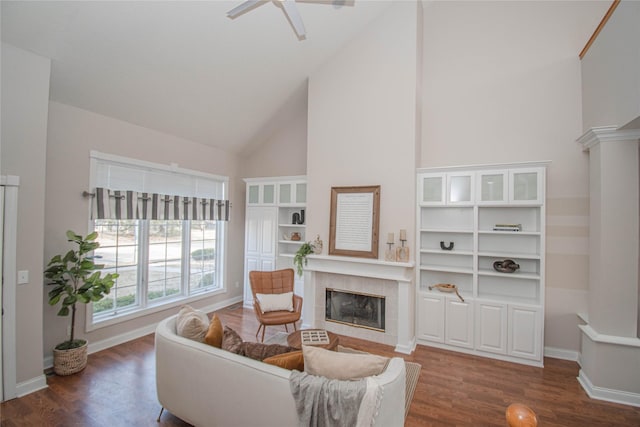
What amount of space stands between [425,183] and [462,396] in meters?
2.49

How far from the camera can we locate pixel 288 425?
1.76m

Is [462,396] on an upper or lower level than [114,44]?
lower

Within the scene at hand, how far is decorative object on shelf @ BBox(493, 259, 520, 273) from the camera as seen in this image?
12.1ft

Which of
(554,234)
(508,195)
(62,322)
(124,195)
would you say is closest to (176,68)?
(124,195)

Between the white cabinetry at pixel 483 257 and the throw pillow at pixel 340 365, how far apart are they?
2.41m

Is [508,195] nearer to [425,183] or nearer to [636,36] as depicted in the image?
[425,183]

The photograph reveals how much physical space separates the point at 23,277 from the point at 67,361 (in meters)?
1.01

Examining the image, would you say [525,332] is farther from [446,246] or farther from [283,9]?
[283,9]

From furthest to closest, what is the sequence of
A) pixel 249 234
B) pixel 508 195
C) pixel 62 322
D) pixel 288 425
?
1. pixel 249 234
2. pixel 508 195
3. pixel 62 322
4. pixel 288 425

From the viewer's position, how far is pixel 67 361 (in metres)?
3.02

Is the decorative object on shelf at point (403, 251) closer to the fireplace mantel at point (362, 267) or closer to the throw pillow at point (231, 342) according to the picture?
the fireplace mantel at point (362, 267)

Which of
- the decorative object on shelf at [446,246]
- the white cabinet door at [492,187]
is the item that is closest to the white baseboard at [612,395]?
the decorative object on shelf at [446,246]

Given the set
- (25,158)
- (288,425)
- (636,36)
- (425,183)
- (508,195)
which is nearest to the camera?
(288,425)

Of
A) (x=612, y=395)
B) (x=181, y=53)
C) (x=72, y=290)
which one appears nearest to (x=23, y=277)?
(x=72, y=290)
